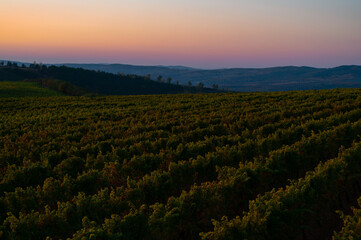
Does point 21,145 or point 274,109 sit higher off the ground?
point 274,109

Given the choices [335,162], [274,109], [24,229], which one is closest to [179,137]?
[335,162]

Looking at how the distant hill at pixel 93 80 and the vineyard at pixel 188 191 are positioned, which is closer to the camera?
the vineyard at pixel 188 191

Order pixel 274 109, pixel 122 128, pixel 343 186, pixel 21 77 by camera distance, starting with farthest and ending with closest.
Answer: pixel 21 77
pixel 274 109
pixel 122 128
pixel 343 186

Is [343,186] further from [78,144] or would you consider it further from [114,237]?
[78,144]

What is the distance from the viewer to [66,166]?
392 inches

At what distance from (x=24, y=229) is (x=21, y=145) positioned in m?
8.77

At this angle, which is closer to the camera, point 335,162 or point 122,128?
point 335,162

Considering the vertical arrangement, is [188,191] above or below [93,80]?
below

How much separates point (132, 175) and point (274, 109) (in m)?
14.5

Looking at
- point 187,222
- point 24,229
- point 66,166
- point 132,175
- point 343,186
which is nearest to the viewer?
point 24,229

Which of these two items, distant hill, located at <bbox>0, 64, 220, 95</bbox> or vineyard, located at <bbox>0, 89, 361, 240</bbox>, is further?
distant hill, located at <bbox>0, 64, 220, 95</bbox>

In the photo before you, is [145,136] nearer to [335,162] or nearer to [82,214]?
[82,214]

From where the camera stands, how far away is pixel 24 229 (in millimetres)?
5734

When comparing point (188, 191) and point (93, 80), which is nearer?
point (188, 191)
